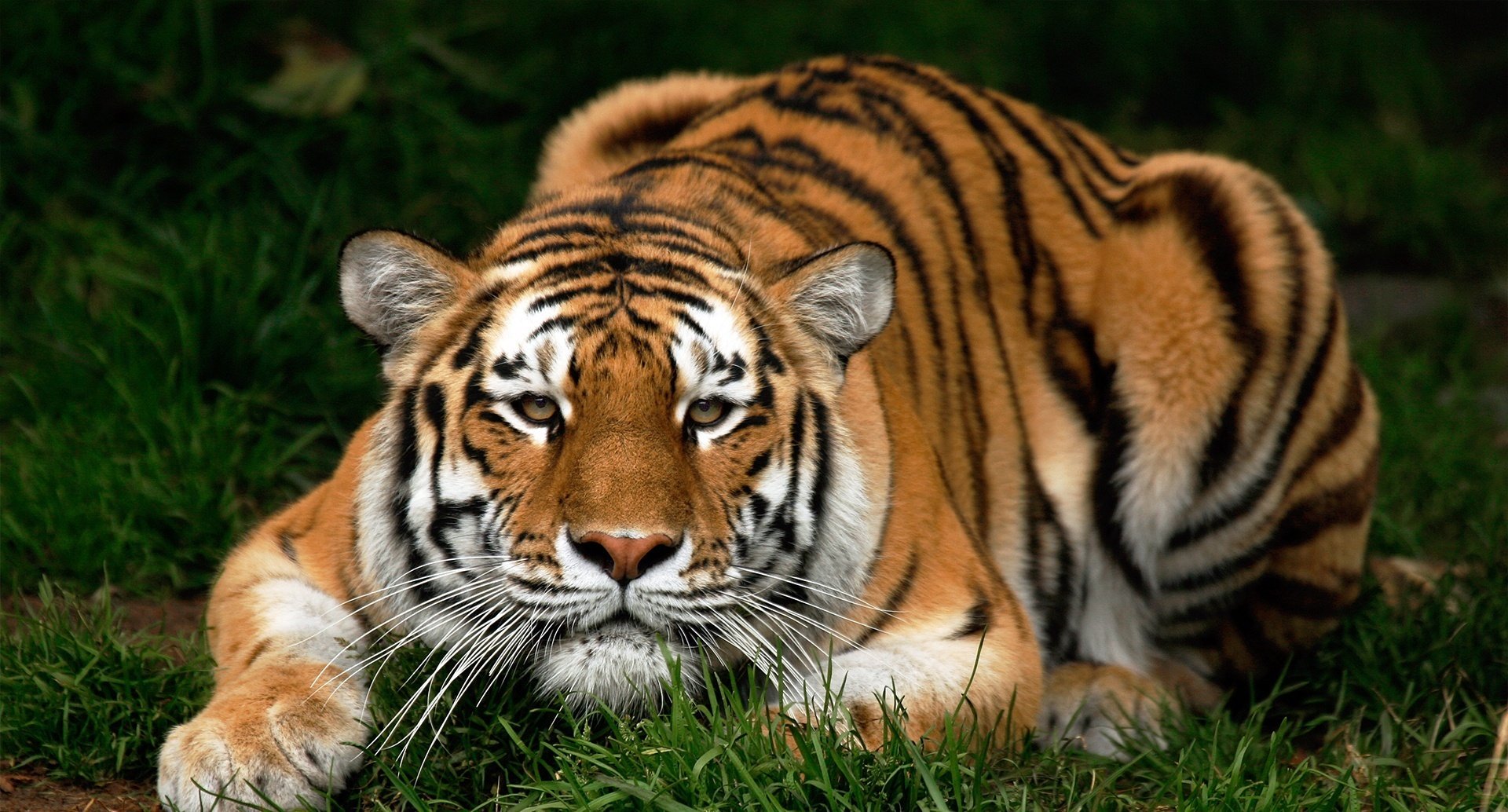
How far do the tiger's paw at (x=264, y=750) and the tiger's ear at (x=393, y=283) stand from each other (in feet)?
2.19

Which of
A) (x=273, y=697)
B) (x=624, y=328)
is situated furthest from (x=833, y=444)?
(x=273, y=697)

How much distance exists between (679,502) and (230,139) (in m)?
3.02

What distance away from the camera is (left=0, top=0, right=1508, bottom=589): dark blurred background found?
4.13 metres

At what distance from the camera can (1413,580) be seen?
412 cm

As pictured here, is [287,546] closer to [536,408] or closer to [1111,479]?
[536,408]

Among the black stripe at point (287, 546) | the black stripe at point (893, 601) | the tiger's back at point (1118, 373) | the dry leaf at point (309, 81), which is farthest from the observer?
the dry leaf at point (309, 81)

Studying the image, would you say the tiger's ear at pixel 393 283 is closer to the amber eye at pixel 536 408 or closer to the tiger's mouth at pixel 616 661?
the amber eye at pixel 536 408

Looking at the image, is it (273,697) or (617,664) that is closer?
(617,664)

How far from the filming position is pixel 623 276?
2.95 meters

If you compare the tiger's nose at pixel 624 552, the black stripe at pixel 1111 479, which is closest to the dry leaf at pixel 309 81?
the black stripe at pixel 1111 479

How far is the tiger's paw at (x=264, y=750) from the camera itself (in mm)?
2738

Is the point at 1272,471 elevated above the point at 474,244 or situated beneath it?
situated beneath

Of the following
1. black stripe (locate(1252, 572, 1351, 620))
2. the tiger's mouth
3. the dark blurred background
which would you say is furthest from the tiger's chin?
black stripe (locate(1252, 572, 1351, 620))

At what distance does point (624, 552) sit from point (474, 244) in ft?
6.26
